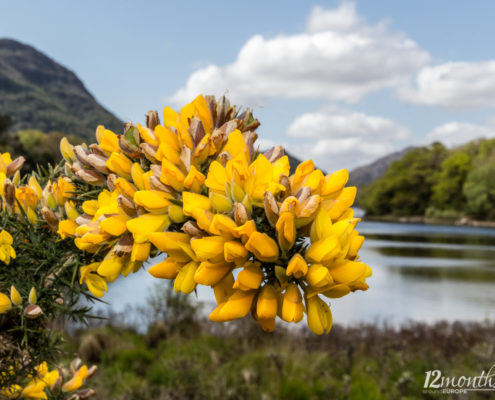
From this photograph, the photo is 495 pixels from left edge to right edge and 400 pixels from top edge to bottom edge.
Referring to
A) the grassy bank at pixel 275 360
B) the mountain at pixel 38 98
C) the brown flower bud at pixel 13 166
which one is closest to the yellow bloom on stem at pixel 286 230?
the brown flower bud at pixel 13 166

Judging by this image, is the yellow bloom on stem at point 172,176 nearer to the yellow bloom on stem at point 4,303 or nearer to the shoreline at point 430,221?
the yellow bloom on stem at point 4,303

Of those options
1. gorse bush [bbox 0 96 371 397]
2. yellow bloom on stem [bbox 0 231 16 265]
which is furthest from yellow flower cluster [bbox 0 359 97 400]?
yellow bloom on stem [bbox 0 231 16 265]

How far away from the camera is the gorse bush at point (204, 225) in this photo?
0.60 metres

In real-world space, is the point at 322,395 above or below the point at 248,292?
below

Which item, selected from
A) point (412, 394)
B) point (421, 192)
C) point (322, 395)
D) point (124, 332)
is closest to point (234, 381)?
point (322, 395)

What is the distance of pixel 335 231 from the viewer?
60cm

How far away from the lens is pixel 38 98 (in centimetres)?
7500

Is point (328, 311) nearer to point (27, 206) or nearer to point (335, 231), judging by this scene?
point (335, 231)

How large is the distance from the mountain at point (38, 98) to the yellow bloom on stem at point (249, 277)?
149ft

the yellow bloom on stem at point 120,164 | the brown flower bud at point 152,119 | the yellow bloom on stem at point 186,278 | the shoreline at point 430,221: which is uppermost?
the brown flower bud at point 152,119

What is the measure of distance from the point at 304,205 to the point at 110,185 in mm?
377

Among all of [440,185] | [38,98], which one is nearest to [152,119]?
[440,185]

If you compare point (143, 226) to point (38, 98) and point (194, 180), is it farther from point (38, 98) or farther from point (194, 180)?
point (38, 98)

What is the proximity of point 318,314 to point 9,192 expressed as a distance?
73 cm
